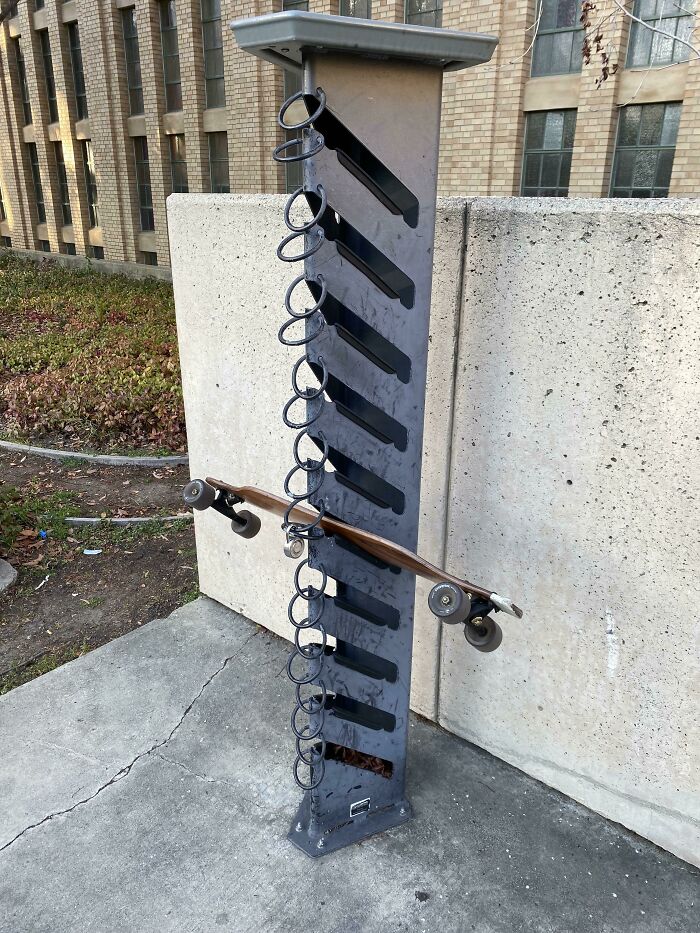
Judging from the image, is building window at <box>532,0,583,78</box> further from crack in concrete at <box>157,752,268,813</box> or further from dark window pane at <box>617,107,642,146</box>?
crack in concrete at <box>157,752,268,813</box>

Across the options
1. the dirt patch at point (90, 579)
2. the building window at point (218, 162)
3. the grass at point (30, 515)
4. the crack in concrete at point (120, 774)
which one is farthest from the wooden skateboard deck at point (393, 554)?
the building window at point (218, 162)

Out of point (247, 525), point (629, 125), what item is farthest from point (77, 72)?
point (247, 525)

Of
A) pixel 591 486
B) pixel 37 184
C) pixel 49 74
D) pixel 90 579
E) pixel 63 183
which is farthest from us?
pixel 37 184

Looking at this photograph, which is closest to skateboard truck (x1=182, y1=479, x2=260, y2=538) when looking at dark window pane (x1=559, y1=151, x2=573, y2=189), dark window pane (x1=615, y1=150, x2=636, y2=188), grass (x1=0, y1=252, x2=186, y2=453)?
grass (x1=0, y1=252, x2=186, y2=453)

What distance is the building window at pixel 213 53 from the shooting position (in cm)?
1444

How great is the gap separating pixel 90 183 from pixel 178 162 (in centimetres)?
437

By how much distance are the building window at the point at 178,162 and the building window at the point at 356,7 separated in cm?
509

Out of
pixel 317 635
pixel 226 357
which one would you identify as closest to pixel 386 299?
pixel 226 357

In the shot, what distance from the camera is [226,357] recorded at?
3545mm

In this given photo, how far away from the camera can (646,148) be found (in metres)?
9.82

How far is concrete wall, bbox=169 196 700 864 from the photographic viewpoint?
2.18 meters

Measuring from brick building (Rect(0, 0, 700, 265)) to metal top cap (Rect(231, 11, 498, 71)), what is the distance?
15.1ft

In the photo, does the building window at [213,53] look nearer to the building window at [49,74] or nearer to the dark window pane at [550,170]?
the building window at [49,74]

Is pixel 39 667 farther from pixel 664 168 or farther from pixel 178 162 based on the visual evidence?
pixel 178 162
